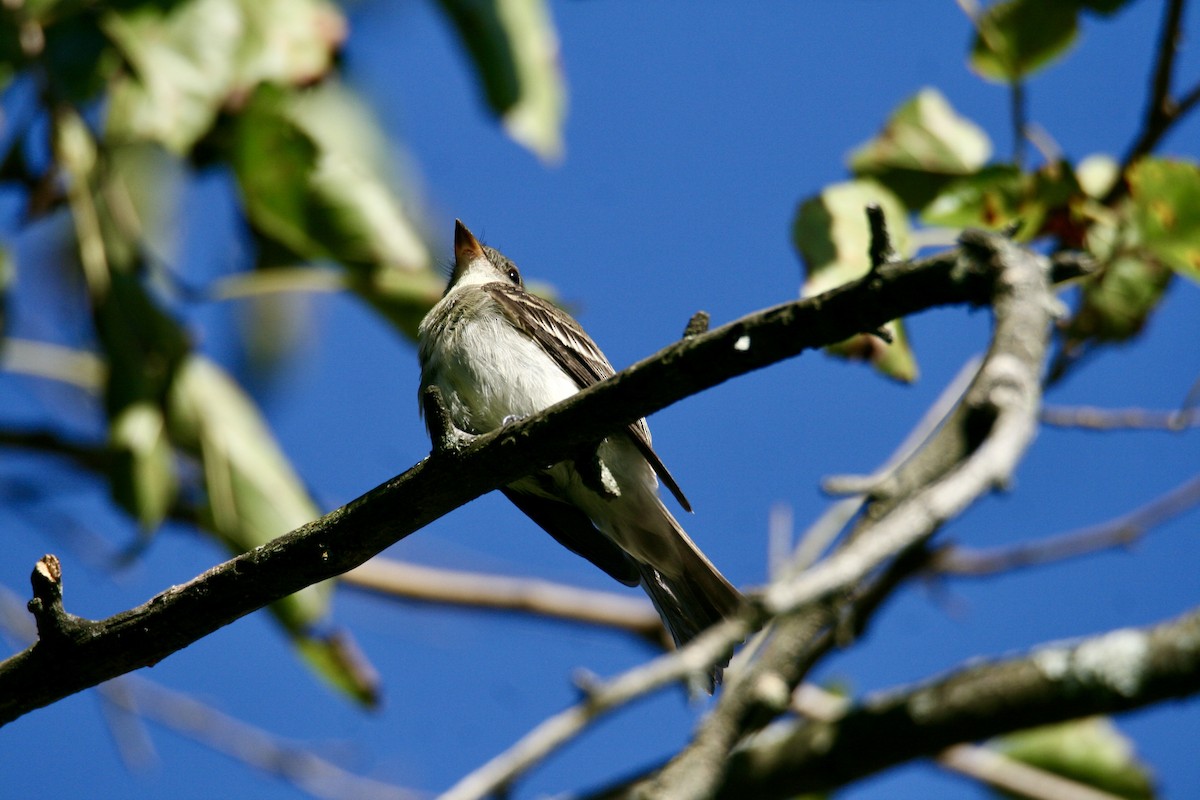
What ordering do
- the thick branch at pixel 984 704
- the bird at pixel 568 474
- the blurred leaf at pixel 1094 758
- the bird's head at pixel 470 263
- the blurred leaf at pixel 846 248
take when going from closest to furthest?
the thick branch at pixel 984 704
the blurred leaf at pixel 846 248
the blurred leaf at pixel 1094 758
the bird at pixel 568 474
the bird's head at pixel 470 263

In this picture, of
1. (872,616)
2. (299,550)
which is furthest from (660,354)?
(872,616)

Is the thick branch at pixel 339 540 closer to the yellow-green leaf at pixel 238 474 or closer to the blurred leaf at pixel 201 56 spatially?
the yellow-green leaf at pixel 238 474

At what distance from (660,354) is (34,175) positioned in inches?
152

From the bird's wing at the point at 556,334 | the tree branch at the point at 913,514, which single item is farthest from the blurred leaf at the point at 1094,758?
the tree branch at the point at 913,514

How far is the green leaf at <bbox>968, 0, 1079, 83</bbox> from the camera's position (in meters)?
4.05

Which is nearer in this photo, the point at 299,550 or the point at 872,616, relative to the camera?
the point at 299,550

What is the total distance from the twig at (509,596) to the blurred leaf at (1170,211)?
3700 millimetres

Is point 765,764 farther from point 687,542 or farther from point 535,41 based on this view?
point 535,41

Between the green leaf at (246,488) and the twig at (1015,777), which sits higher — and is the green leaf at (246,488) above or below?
above

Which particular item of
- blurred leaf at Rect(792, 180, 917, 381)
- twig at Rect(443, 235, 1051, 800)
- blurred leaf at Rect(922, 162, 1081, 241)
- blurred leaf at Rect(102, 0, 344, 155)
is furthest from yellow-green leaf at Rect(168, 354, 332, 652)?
twig at Rect(443, 235, 1051, 800)

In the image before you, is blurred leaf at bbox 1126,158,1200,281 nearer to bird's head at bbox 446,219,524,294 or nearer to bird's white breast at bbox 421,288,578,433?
bird's white breast at bbox 421,288,578,433

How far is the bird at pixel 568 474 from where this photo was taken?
479cm

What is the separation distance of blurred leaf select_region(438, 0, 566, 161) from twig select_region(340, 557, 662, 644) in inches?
102

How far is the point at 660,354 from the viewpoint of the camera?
2.60 metres
